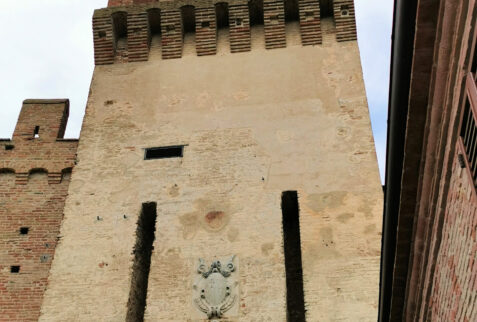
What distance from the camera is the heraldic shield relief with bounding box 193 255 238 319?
9453mm

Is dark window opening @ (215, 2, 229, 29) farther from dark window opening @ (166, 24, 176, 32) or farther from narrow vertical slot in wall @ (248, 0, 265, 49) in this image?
dark window opening @ (166, 24, 176, 32)

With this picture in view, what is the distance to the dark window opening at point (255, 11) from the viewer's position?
13.2 m

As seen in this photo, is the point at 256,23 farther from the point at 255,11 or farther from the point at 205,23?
the point at 205,23

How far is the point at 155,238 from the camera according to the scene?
34.2ft

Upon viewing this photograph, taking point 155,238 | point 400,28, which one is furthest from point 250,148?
point 400,28

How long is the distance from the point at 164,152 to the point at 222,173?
1091 mm

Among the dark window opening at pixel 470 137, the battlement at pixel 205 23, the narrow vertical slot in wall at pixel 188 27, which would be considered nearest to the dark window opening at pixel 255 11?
the battlement at pixel 205 23

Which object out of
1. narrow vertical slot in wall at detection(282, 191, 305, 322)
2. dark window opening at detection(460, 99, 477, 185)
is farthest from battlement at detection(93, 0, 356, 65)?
dark window opening at detection(460, 99, 477, 185)

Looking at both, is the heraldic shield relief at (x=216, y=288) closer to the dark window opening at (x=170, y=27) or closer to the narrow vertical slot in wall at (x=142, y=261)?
the narrow vertical slot in wall at (x=142, y=261)

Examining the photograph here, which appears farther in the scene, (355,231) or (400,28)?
(355,231)

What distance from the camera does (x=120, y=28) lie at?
44.4 ft

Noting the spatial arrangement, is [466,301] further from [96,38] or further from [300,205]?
[96,38]

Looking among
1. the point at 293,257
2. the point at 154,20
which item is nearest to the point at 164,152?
the point at 293,257

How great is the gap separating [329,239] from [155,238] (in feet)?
7.99
